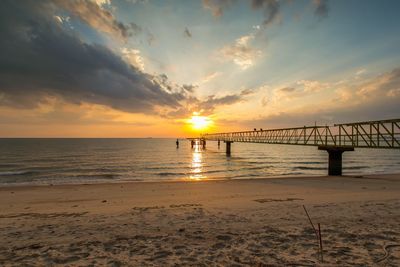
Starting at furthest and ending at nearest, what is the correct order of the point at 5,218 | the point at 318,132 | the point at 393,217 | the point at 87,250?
Result: 1. the point at 318,132
2. the point at 5,218
3. the point at 393,217
4. the point at 87,250

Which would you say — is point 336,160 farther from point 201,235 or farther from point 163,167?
point 201,235

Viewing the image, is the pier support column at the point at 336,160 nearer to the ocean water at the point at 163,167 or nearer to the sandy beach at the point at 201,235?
the ocean water at the point at 163,167

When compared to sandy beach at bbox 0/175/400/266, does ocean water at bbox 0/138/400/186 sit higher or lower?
lower

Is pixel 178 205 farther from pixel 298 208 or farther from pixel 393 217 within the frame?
pixel 393 217

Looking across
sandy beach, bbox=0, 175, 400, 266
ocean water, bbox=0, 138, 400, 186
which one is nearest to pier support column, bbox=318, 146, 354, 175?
→ ocean water, bbox=0, 138, 400, 186

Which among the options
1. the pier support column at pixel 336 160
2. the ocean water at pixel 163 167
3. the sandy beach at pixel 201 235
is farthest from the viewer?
the ocean water at pixel 163 167

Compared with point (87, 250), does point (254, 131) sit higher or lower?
higher

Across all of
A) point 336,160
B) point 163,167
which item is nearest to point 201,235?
point 336,160

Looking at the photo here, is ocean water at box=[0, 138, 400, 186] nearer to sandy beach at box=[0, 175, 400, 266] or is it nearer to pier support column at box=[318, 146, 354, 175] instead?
pier support column at box=[318, 146, 354, 175]

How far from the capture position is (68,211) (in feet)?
33.3

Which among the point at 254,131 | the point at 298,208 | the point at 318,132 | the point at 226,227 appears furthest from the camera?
the point at 254,131

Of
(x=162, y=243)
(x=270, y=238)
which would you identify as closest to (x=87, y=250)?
(x=162, y=243)

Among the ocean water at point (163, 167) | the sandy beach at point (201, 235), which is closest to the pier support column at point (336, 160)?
→ the ocean water at point (163, 167)

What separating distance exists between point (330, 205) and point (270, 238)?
18.1ft
